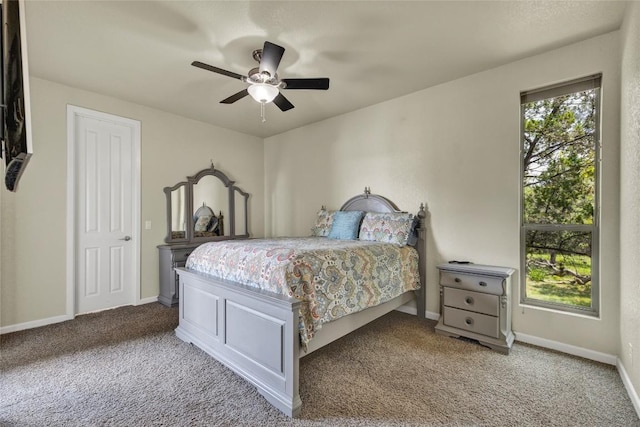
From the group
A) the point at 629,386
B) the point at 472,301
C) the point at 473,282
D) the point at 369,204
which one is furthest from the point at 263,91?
the point at 629,386

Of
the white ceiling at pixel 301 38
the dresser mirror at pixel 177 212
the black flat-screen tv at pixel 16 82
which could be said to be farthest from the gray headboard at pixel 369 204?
the black flat-screen tv at pixel 16 82

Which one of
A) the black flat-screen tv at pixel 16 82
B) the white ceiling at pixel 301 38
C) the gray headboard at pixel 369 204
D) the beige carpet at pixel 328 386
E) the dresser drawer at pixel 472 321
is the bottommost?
the beige carpet at pixel 328 386

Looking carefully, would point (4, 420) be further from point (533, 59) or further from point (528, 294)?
point (533, 59)

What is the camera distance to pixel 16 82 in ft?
3.49

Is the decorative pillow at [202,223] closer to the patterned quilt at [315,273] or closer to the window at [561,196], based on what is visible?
the patterned quilt at [315,273]

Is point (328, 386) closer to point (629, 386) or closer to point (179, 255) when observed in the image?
point (629, 386)

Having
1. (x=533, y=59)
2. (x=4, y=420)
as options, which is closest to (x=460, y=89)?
(x=533, y=59)

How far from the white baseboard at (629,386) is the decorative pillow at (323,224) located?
3.03 m

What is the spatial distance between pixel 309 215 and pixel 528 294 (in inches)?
122

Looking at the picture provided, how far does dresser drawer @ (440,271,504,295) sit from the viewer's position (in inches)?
106

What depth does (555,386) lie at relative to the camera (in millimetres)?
2107

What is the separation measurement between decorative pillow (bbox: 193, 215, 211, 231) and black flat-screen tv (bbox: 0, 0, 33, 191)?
3525 mm

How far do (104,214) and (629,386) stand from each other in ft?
17.3

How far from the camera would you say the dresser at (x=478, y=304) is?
2662 millimetres
